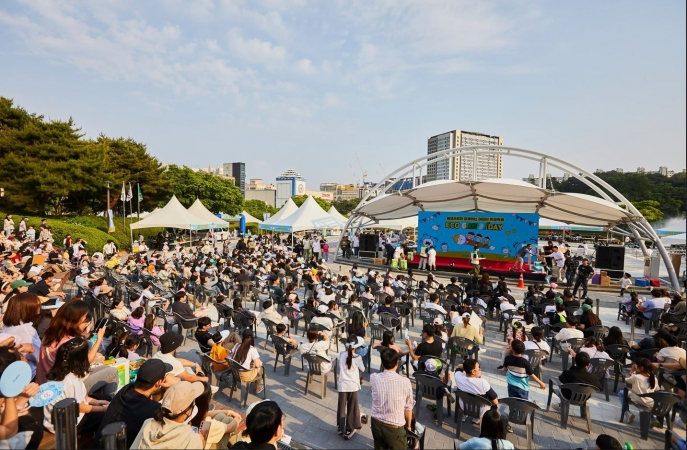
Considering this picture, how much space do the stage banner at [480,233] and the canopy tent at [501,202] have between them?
2.43 feet

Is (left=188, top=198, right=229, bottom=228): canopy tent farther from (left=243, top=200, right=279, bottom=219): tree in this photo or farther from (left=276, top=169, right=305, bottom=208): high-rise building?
(left=276, top=169, right=305, bottom=208): high-rise building

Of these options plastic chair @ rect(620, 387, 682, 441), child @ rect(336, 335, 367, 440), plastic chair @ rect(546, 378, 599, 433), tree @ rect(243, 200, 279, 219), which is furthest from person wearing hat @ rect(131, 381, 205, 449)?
tree @ rect(243, 200, 279, 219)

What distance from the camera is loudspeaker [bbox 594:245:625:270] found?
17056mm

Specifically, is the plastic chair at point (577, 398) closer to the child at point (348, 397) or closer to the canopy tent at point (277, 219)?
the child at point (348, 397)

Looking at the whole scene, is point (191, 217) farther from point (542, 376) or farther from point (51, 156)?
point (542, 376)

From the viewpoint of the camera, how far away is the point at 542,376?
730cm

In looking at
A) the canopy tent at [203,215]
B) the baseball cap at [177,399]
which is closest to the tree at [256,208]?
the canopy tent at [203,215]

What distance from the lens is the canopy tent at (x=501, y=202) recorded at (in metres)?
15.4

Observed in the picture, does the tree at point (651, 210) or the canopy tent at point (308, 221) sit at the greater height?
the tree at point (651, 210)

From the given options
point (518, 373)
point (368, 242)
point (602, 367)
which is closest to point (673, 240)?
point (602, 367)

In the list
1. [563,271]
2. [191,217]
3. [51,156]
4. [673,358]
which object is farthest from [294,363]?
[51,156]

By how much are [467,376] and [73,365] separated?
4583mm

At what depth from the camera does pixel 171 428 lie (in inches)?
103

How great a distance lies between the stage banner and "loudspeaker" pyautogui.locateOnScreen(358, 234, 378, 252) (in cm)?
304
